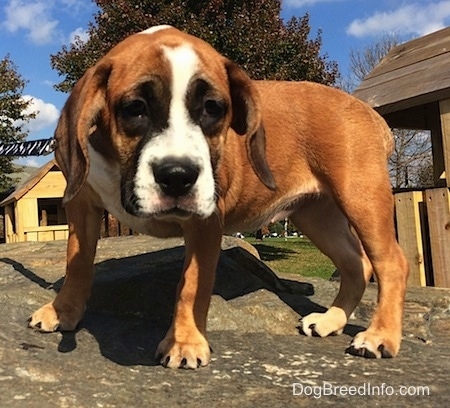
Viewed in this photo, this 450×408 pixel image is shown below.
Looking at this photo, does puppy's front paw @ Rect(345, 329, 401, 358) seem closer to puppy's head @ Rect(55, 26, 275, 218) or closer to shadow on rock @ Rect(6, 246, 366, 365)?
shadow on rock @ Rect(6, 246, 366, 365)

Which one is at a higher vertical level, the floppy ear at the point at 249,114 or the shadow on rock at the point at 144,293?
the floppy ear at the point at 249,114

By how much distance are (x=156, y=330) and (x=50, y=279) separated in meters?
1.70

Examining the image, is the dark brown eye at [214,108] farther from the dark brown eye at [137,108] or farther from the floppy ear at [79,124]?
the floppy ear at [79,124]

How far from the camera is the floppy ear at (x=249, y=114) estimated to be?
3.45 meters

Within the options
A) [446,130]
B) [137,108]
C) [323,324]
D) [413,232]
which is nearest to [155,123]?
[137,108]

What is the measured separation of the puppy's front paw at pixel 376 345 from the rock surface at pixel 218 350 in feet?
0.25

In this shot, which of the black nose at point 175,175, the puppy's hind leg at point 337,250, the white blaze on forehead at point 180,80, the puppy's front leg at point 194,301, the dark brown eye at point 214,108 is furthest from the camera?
the puppy's hind leg at point 337,250

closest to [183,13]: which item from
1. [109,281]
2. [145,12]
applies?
[145,12]

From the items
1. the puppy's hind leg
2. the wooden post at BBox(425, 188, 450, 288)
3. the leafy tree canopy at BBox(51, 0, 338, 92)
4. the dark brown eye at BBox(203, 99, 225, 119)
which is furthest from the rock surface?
the leafy tree canopy at BBox(51, 0, 338, 92)

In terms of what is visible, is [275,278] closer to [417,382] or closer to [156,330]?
[156,330]

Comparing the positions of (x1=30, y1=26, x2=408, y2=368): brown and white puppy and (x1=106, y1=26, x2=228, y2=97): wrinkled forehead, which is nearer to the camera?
(x1=30, y1=26, x2=408, y2=368): brown and white puppy

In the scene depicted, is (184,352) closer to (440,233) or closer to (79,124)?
(79,124)

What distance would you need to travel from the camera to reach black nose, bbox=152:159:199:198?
8.64ft

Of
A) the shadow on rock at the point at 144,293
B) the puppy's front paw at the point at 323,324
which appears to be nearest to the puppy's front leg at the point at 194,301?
the shadow on rock at the point at 144,293
